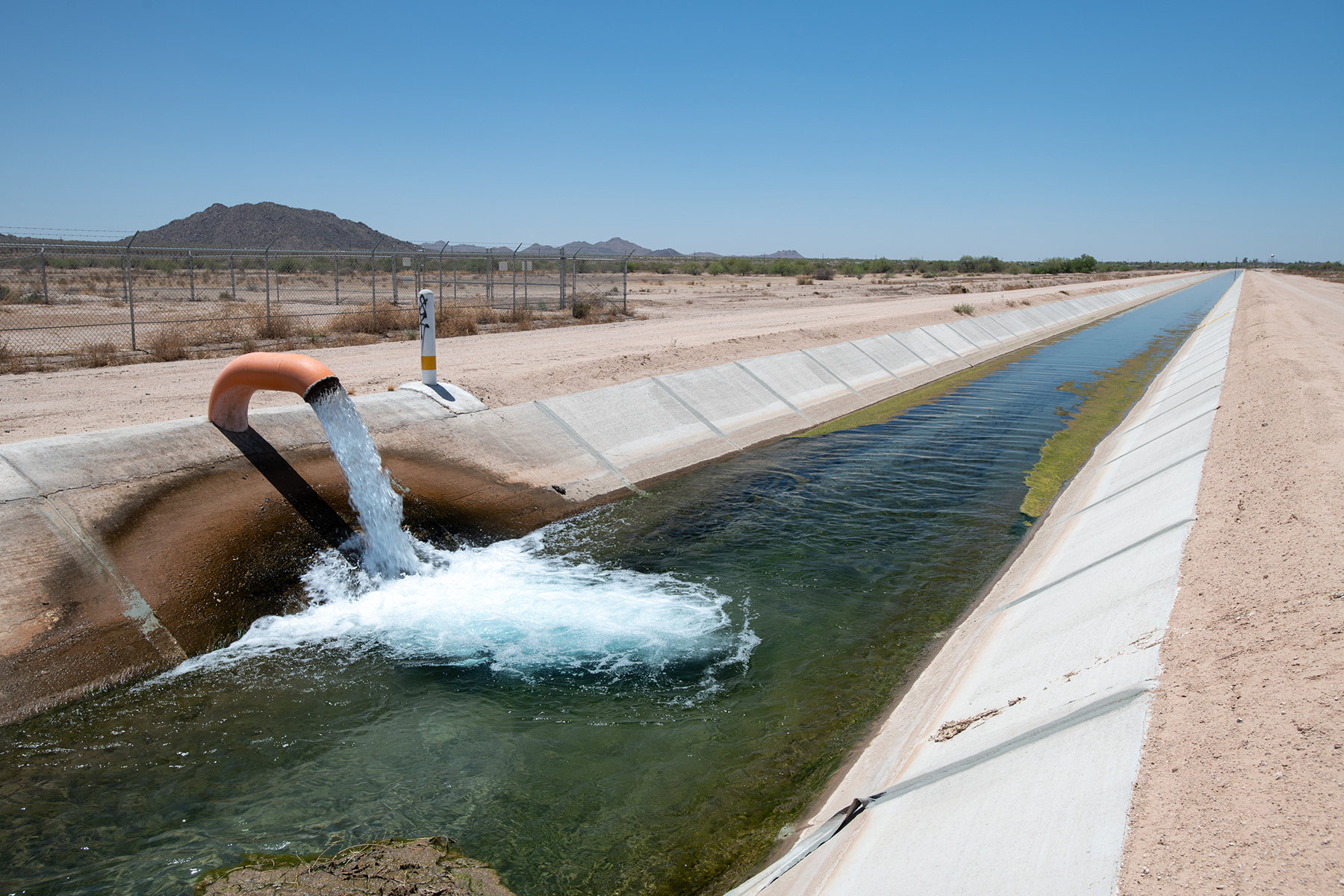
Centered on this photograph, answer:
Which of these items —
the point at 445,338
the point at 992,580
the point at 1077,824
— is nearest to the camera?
the point at 1077,824

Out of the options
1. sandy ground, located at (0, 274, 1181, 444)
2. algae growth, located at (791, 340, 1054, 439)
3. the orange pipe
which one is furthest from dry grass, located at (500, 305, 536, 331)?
the orange pipe

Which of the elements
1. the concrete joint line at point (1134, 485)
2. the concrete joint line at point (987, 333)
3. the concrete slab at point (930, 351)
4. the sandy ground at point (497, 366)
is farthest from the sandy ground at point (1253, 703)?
the concrete joint line at point (987, 333)

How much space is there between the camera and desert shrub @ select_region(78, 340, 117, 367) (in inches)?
634

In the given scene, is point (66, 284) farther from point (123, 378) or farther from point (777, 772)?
point (777, 772)

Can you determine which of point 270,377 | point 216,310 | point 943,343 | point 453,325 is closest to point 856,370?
Answer: point 943,343

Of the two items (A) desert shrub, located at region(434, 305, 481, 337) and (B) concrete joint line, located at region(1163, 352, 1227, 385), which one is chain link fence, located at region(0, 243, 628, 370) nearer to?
(A) desert shrub, located at region(434, 305, 481, 337)

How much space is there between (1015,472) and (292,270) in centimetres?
6189

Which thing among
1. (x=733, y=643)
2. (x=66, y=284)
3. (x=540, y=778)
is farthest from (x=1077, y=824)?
(x=66, y=284)

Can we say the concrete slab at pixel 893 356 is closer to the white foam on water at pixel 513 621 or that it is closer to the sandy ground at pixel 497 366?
the sandy ground at pixel 497 366

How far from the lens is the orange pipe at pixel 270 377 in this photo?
873 centimetres

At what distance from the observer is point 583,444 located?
13.0 meters

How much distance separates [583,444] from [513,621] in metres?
5.28

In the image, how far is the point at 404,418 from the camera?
11.4m

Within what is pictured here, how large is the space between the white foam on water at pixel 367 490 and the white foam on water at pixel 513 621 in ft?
0.58
